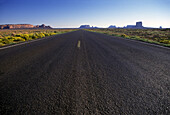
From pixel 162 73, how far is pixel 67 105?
2.69 meters

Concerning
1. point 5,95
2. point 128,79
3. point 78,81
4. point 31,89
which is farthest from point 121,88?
point 5,95

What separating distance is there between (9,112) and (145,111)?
6.37ft

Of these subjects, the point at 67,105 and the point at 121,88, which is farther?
the point at 121,88

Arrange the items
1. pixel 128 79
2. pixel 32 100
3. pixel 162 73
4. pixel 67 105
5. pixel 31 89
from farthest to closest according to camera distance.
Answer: pixel 162 73 → pixel 128 79 → pixel 31 89 → pixel 32 100 → pixel 67 105

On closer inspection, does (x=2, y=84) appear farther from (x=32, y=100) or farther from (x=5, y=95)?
(x=32, y=100)

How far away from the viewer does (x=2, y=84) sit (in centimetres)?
211

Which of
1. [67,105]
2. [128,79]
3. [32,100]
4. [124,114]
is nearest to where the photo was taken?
[124,114]

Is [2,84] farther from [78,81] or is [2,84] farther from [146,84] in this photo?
[146,84]

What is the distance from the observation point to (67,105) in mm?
1494

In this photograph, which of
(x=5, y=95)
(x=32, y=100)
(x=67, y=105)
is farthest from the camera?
(x=5, y=95)

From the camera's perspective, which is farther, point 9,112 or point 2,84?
point 2,84

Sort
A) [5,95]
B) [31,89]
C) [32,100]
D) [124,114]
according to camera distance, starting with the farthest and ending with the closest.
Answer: [31,89] < [5,95] < [32,100] < [124,114]

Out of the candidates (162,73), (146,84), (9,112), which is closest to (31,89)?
(9,112)

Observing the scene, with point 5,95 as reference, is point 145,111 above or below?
below
